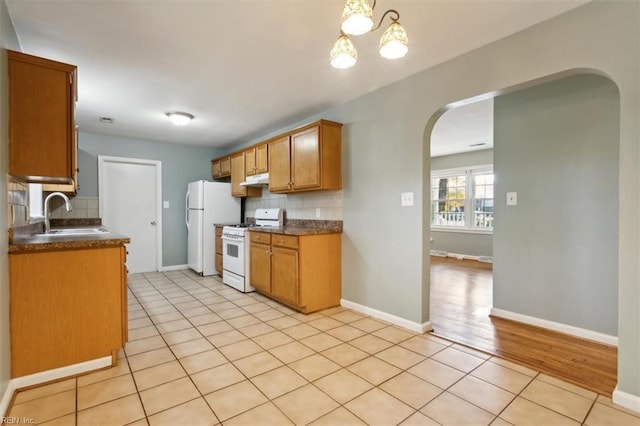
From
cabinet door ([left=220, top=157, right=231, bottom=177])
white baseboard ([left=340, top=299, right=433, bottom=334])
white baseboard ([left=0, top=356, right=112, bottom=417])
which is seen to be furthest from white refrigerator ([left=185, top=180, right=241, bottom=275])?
white baseboard ([left=0, top=356, right=112, bottom=417])

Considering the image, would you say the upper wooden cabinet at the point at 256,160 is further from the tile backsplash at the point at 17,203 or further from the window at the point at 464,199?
the window at the point at 464,199

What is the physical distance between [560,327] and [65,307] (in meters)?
3.92

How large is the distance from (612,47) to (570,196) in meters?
1.41

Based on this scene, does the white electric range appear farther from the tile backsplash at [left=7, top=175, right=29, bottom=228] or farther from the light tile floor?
the tile backsplash at [left=7, top=175, right=29, bottom=228]

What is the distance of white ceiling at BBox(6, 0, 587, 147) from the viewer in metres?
1.89

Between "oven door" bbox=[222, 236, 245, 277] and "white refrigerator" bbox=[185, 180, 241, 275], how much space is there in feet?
1.80

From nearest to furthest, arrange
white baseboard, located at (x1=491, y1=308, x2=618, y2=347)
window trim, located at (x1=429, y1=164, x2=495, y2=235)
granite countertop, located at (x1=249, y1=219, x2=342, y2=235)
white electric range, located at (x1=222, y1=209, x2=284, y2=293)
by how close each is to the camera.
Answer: white baseboard, located at (x1=491, y1=308, x2=618, y2=347) < granite countertop, located at (x1=249, y1=219, x2=342, y2=235) < white electric range, located at (x1=222, y1=209, x2=284, y2=293) < window trim, located at (x1=429, y1=164, x2=495, y2=235)

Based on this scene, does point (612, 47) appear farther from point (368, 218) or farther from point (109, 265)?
point (109, 265)

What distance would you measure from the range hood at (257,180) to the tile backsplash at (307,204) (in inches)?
13.4

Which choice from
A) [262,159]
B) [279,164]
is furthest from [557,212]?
[262,159]

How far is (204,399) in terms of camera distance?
5.88 feet

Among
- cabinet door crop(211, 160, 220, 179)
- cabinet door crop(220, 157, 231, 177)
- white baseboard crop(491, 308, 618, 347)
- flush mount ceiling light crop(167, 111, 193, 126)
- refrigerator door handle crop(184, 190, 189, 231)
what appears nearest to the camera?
white baseboard crop(491, 308, 618, 347)

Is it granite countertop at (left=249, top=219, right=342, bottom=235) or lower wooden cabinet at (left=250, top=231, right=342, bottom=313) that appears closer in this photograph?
lower wooden cabinet at (left=250, top=231, right=342, bottom=313)

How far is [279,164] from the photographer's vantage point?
4.05m
